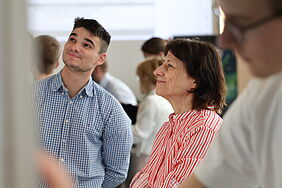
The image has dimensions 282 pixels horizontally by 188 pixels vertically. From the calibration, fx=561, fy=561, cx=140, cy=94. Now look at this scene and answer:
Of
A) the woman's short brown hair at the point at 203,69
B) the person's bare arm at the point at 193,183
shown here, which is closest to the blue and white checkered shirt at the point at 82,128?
the woman's short brown hair at the point at 203,69

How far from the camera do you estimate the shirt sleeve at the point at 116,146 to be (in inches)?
109

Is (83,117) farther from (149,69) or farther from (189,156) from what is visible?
(149,69)

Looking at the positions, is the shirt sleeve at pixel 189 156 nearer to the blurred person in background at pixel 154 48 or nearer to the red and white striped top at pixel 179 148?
the red and white striped top at pixel 179 148

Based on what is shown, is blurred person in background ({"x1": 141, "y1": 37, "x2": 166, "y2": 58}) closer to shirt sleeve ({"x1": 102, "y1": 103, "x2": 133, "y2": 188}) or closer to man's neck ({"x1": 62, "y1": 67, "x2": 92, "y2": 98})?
shirt sleeve ({"x1": 102, "y1": 103, "x2": 133, "y2": 188})

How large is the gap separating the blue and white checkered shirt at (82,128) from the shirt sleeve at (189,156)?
718mm

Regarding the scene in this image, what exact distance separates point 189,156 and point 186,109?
0.88 feet

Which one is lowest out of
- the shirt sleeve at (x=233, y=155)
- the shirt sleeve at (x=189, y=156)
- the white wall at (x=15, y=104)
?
the shirt sleeve at (x=189, y=156)

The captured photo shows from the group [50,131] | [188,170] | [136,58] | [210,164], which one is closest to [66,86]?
[50,131]

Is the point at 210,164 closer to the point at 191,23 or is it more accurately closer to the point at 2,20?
the point at 2,20

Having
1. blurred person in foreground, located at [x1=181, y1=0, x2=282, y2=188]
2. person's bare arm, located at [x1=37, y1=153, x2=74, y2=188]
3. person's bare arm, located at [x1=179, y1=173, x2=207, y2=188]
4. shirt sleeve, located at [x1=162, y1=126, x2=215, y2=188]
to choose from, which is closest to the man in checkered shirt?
shirt sleeve, located at [x1=162, y1=126, x2=215, y2=188]

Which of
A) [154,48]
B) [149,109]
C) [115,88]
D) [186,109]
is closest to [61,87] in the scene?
[186,109]

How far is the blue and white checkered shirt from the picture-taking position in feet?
8.75

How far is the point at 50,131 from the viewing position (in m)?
2.67

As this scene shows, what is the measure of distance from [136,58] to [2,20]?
5.54 m
